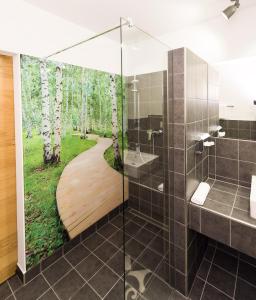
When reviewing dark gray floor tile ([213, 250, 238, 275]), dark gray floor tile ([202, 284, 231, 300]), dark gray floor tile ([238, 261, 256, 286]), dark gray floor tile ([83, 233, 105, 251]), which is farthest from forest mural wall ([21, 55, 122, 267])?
dark gray floor tile ([238, 261, 256, 286])

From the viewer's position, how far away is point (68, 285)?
5.64 ft

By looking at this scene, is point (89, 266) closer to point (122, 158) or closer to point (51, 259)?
point (51, 259)

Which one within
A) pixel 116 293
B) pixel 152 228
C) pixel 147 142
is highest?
pixel 147 142

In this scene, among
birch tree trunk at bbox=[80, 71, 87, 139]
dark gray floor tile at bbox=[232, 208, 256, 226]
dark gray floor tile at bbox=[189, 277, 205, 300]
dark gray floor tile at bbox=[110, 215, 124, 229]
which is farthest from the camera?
dark gray floor tile at bbox=[110, 215, 124, 229]

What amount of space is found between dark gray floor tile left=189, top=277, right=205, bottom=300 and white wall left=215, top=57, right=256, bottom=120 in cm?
154

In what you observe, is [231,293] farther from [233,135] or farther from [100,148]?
[100,148]

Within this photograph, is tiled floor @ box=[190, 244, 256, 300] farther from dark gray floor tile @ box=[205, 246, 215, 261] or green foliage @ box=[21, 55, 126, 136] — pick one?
green foliage @ box=[21, 55, 126, 136]

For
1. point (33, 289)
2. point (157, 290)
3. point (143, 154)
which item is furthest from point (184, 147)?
point (33, 289)

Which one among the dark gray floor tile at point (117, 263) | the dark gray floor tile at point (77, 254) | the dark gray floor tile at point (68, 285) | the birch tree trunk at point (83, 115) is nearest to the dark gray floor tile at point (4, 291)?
the dark gray floor tile at point (68, 285)

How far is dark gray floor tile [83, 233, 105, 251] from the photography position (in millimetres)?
2201

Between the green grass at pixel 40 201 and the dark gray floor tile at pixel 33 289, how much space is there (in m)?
0.15

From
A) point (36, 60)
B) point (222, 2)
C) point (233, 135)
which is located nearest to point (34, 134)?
point (36, 60)

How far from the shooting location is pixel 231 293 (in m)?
1.61

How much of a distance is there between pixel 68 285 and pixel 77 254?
374mm
